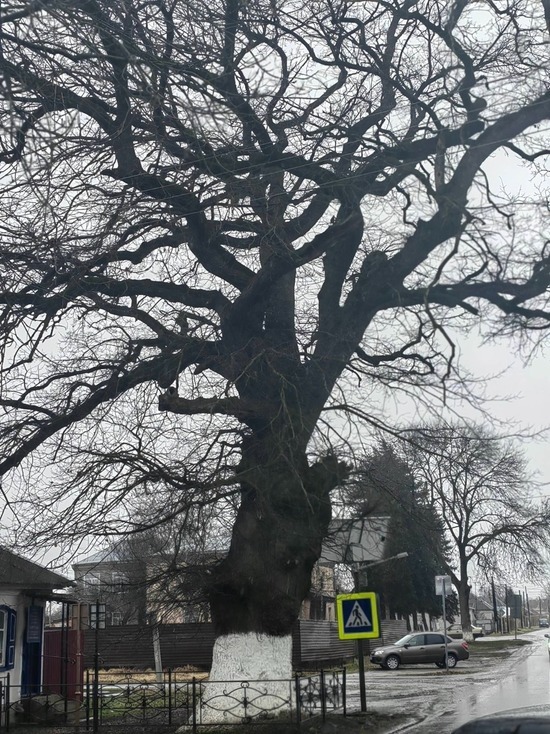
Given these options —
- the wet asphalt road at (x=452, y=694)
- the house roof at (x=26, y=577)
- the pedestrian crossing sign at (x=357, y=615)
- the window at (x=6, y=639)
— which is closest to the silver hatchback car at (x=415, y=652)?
the wet asphalt road at (x=452, y=694)

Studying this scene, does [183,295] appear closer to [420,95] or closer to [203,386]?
[203,386]

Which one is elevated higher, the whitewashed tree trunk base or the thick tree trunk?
the thick tree trunk

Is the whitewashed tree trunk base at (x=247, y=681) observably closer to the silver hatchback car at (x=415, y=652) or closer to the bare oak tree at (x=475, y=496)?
the bare oak tree at (x=475, y=496)

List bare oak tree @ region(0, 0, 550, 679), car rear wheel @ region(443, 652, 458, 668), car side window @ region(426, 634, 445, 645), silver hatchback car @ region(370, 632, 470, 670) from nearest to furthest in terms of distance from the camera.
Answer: bare oak tree @ region(0, 0, 550, 679) → car rear wheel @ region(443, 652, 458, 668) → silver hatchback car @ region(370, 632, 470, 670) → car side window @ region(426, 634, 445, 645)

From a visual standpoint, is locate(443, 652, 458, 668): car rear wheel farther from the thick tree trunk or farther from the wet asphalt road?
the thick tree trunk

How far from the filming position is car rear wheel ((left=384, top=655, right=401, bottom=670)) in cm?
4578

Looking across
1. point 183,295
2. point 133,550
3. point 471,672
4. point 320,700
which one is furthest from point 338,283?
point 471,672

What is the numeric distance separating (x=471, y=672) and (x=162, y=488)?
2718cm

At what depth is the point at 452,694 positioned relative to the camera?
25.9 meters

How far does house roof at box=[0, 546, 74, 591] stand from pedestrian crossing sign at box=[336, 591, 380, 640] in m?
5.26

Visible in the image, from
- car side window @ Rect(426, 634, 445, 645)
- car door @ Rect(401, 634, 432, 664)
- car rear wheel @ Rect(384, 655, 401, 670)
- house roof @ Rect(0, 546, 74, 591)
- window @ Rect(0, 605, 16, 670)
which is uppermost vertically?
house roof @ Rect(0, 546, 74, 591)

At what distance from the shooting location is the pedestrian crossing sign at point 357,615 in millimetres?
18156

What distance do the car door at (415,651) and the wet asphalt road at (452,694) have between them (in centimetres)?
610

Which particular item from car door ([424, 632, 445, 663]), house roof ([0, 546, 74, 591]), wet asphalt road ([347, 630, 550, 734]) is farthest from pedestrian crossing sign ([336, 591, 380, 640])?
car door ([424, 632, 445, 663])
